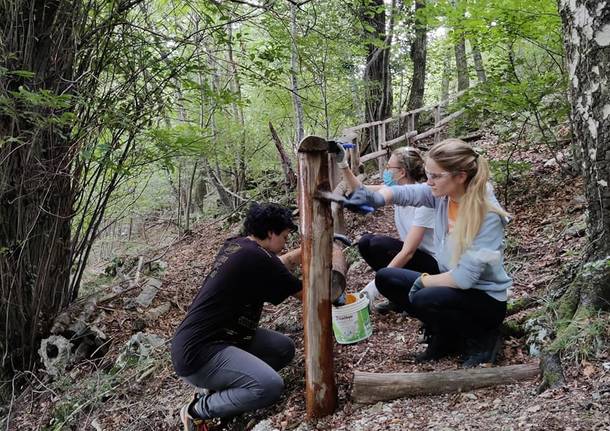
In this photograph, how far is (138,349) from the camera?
14.6 feet

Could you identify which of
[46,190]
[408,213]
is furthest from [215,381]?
[46,190]

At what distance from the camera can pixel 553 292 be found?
299cm

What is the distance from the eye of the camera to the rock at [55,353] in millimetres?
4602

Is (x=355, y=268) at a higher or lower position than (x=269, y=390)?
higher

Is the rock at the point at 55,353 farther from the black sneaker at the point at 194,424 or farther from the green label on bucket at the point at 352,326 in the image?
the green label on bucket at the point at 352,326

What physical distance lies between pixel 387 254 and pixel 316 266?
1302mm

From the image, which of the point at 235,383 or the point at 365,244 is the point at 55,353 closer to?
the point at 235,383

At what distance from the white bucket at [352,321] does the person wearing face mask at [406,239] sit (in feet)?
0.82

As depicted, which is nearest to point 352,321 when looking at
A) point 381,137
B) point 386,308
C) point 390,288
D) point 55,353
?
point 390,288

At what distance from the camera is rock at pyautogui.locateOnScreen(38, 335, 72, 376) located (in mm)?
4602

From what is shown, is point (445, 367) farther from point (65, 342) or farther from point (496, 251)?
point (65, 342)

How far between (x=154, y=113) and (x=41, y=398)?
2940mm

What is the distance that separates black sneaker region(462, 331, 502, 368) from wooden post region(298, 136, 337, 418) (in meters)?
0.81

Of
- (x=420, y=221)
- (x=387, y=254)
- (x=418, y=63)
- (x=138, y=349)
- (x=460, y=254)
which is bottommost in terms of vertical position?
(x=138, y=349)
